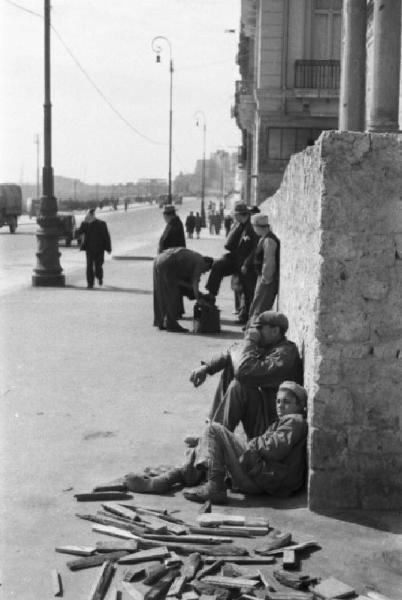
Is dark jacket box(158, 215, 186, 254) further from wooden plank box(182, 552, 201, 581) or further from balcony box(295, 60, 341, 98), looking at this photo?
balcony box(295, 60, 341, 98)

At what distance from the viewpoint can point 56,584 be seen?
5.01 m

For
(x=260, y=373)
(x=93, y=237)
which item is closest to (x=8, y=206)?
(x=93, y=237)

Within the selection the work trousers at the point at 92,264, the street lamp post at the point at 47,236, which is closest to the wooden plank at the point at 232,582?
the work trousers at the point at 92,264

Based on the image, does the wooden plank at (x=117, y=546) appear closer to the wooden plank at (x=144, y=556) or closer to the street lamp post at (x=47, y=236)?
the wooden plank at (x=144, y=556)

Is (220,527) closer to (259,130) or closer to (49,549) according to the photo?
(49,549)

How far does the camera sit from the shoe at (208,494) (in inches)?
249

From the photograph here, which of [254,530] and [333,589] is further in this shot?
[254,530]

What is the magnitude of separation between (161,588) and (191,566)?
0.31 m

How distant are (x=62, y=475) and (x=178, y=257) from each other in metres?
7.19

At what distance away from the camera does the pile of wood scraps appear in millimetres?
4973

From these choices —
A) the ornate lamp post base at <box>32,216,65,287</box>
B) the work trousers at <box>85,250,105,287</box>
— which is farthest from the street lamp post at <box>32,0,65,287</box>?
the work trousers at <box>85,250,105,287</box>

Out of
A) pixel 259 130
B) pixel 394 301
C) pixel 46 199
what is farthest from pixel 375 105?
pixel 259 130

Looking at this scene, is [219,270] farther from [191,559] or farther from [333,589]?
[333,589]

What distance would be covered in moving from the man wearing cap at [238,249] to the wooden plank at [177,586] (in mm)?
9395
